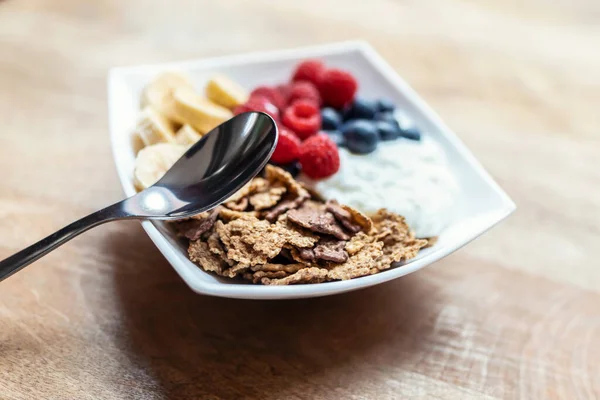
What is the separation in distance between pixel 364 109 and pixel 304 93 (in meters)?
0.14

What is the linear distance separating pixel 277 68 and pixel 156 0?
0.65 m

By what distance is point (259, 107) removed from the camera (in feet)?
4.28

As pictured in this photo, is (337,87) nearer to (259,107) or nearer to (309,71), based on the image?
(309,71)

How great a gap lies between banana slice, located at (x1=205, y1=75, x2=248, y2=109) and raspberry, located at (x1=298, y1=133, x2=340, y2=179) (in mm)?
242

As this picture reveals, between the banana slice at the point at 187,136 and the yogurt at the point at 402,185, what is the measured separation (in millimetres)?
260

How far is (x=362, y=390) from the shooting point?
38.7 inches

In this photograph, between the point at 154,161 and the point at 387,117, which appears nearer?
the point at 154,161

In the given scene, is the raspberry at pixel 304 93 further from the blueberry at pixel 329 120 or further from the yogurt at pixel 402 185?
the yogurt at pixel 402 185

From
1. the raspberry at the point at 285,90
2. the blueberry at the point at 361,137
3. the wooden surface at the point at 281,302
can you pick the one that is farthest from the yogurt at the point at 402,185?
the raspberry at the point at 285,90

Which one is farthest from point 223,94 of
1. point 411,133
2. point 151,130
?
point 411,133

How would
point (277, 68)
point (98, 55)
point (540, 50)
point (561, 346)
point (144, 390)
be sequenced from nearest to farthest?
point (144, 390) → point (561, 346) → point (277, 68) → point (98, 55) → point (540, 50)

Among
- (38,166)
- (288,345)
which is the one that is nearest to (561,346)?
(288,345)

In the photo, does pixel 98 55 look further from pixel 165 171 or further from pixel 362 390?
pixel 362 390

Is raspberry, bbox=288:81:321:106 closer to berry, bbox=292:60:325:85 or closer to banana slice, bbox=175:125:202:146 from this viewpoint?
berry, bbox=292:60:325:85
